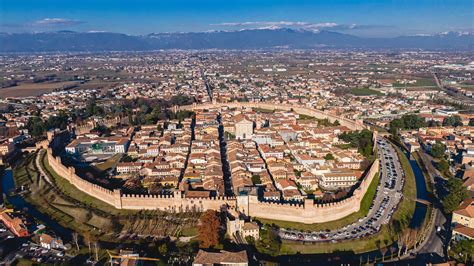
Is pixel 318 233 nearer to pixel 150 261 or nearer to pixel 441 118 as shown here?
pixel 150 261

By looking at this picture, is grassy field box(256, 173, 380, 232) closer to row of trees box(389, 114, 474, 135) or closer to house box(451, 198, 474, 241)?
house box(451, 198, 474, 241)

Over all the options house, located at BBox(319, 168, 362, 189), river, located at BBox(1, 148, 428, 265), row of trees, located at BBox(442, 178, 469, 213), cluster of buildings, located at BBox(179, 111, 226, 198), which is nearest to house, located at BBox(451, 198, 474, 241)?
row of trees, located at BBox(442, 178, 469, 213)

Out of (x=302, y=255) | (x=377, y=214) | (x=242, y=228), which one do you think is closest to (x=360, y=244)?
(x=302, y=255)

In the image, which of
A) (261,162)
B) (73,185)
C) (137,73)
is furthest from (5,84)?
(261,162)

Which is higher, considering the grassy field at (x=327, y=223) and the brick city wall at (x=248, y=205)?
the brick city wall at (x=248, y=205)

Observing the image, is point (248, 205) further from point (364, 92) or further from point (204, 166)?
point (364, 92)

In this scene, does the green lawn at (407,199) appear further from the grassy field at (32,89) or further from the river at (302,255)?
the grassy field at (32,89)

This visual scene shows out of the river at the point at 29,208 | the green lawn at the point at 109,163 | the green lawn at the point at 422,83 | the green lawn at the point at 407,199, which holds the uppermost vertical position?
the green lawn at the point at 422,83

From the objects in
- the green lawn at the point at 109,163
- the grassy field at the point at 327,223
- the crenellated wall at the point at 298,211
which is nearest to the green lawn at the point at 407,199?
the grassy field at the point at 327,223
